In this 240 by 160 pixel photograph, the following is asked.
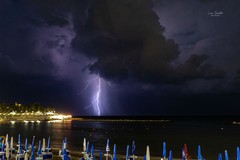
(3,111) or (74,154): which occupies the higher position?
(3,111)

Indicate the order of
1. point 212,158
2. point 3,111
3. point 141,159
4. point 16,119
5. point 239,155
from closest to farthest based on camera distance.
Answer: point 239,155 < point 141,159 < point 212,158 < point 16,119 < point 3,111

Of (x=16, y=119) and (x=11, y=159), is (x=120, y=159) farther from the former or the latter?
(x=16, y=119)

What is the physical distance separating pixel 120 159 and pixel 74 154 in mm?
4744

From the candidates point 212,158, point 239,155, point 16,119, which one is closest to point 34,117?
point 16,119

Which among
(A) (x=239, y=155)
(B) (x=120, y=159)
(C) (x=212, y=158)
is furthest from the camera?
(C) (x=212, y=158)

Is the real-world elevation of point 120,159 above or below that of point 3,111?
below

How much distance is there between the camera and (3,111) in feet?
652

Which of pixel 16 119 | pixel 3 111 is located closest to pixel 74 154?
pixel 16 119

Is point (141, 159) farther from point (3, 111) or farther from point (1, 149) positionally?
point (3, 111)

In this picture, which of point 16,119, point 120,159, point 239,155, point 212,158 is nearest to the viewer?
point 239,155

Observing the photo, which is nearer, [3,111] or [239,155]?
[239,155]

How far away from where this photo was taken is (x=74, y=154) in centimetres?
3114

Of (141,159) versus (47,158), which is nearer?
(47,158)

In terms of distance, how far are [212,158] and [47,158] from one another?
2462cm
